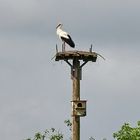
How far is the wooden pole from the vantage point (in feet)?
112

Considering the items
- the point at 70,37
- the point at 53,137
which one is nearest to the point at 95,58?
the point at 70,37

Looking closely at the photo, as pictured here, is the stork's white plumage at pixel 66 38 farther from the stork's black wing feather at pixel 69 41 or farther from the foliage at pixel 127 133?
the foliage at pixel 127 133

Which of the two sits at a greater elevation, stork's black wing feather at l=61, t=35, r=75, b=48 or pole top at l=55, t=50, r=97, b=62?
stork's black wing feather at l=61, t=35, r=75, b=48

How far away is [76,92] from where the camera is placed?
3447cm

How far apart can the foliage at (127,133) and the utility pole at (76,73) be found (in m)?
18.4

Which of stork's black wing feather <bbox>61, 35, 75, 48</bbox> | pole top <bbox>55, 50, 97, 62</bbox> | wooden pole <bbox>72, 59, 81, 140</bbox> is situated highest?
stork's black wing feather <bbox>61, 35, 75, 48</bbox>

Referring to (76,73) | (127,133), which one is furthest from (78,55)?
(127,133)

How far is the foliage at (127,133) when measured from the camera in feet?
176

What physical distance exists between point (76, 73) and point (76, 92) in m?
0.73

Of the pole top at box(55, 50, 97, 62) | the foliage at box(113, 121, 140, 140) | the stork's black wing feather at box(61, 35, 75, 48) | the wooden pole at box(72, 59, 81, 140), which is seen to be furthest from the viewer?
the foliage at box(113, 121, 140, 140)

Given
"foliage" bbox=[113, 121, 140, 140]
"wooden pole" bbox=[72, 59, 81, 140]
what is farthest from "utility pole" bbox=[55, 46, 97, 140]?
"foliage" bbox=[113, 121, 140, 140]

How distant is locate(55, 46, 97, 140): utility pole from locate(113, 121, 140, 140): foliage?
60.5 ft

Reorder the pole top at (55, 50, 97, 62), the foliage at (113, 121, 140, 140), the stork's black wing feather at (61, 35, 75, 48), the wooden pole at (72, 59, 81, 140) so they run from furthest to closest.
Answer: the foliage at (113, 121, 140, 140) → the stork's black wing feather at (61, 35, 75, 48) → the pole top at (55, 50, 97, 62) → the wooden pole at (72, 59, 81, 140)

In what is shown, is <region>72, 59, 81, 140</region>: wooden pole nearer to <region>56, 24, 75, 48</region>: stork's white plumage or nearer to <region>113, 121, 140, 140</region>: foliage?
<region>56, 24, 75, 48</region>: stork's white plumage
